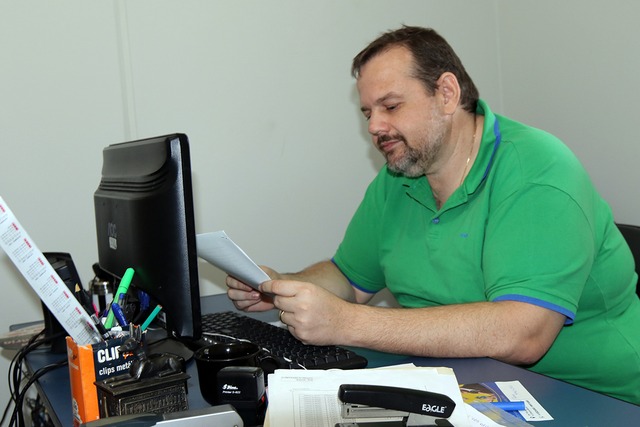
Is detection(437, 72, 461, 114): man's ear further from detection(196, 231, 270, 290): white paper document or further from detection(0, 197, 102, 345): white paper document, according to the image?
detection(0, 197, 102, 345): white paper document

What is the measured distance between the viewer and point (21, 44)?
2121 mm

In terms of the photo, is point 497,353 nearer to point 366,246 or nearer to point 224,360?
point 224,360

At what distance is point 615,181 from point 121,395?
1.90 meters

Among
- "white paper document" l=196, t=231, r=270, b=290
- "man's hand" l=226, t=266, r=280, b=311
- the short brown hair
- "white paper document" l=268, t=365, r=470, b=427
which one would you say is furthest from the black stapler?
the short brown hair

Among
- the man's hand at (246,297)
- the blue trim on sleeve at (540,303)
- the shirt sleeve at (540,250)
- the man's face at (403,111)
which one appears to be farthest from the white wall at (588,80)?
the man's hand at (246,297)

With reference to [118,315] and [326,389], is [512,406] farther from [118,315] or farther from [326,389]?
[118,315]

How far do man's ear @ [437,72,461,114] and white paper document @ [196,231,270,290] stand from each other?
0.65 m

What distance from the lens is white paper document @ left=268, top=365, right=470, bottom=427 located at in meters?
0.89

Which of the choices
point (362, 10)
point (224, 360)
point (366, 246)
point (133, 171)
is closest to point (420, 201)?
point (366, 246)

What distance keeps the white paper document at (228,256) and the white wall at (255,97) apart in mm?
1050

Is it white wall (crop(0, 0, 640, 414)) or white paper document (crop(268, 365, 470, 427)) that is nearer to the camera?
white paper document (crop(268, 365, 470, 427))

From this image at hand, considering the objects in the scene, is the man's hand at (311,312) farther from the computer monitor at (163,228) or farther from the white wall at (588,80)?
the white wall at (588,80)

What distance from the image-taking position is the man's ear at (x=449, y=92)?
5.35 feet

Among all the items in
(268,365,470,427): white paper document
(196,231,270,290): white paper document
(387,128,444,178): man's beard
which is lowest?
(268,365,470,427): white paper document
